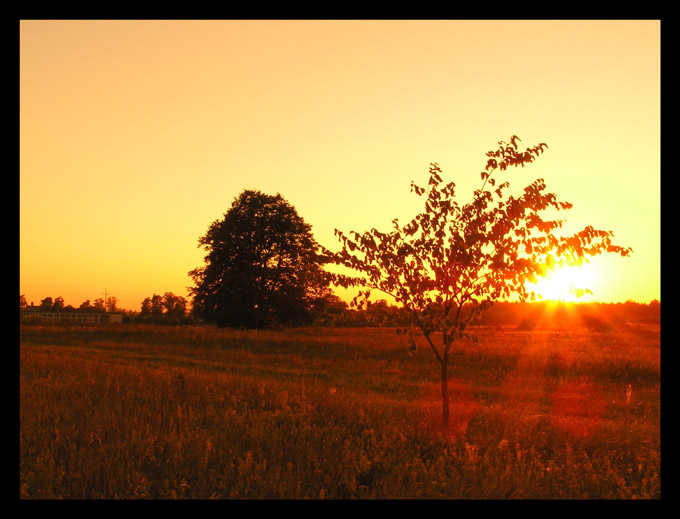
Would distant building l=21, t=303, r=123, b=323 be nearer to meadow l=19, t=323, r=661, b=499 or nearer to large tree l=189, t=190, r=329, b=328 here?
large tree l=189, t=190, r=329, b=328

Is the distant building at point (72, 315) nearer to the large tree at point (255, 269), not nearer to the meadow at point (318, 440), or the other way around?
the large tree at point (255, 269)

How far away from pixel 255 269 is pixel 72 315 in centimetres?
14091

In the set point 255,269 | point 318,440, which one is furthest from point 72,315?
point 318,440

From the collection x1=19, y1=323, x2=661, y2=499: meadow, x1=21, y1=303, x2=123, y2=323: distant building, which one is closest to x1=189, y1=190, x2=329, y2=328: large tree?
x1=19, y1=323, x2=661, y2=499: meadow

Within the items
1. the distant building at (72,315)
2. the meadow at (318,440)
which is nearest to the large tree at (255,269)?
the meadow at (318,440)

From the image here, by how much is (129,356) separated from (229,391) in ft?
44.5

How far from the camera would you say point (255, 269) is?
48281 mm

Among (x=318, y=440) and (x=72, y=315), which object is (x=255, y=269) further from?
(x=72, y=315)

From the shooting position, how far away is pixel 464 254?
9.61 m

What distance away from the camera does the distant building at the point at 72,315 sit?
491 feet

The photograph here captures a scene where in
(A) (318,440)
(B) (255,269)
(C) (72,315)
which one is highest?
(B) (255,269)

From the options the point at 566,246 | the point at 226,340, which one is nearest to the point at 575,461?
the point at 566,246
